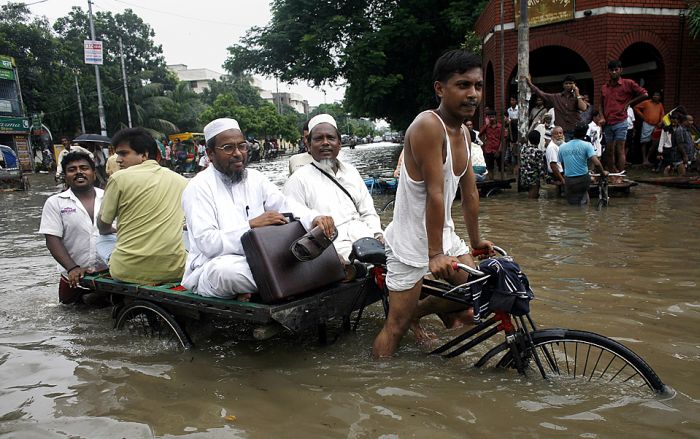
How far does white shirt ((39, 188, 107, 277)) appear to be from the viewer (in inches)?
185

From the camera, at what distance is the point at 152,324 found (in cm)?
410

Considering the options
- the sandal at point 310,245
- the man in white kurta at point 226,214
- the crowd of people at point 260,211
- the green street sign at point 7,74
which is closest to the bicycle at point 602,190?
the crowd of people at point 260,211

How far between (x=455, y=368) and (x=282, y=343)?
1.28 metres

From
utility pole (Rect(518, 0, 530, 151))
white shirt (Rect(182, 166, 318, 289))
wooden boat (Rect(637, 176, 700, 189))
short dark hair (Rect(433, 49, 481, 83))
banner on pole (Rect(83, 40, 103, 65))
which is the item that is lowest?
wooden boat (Rect(637, 176, 700, 189))

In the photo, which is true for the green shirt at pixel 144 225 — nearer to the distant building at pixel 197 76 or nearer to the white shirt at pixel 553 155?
the white shirt at pixel 553 155

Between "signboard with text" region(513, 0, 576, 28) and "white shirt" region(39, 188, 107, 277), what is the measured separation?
12.5 meters

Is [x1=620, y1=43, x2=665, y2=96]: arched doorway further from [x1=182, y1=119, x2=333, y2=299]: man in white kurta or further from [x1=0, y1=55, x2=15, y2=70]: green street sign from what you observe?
[x1=0, y1=55, x2=15, y2=70]: green street sign


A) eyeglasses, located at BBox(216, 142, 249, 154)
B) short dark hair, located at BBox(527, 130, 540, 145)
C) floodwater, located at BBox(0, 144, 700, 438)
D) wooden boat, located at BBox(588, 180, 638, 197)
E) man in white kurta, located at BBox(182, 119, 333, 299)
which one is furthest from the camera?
short dark hair, located at BBox(527, 130, 540, 145)

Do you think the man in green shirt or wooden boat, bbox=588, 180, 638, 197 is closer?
the man in green shirt

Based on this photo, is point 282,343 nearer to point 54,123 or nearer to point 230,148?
point 230,148

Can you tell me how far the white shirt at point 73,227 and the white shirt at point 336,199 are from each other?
181 centimetres

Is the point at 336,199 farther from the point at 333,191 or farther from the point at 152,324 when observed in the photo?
the point at 152,324

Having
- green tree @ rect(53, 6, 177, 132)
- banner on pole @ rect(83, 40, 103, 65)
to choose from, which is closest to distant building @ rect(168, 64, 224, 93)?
green tree @ rect(53, 6, 177, 132)

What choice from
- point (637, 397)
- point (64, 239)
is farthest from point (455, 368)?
point (64, 239)
